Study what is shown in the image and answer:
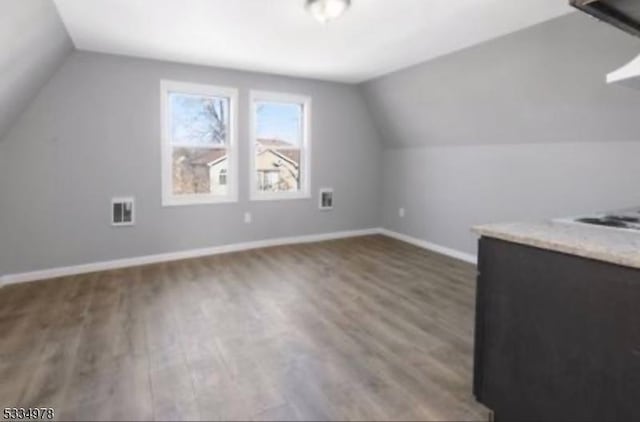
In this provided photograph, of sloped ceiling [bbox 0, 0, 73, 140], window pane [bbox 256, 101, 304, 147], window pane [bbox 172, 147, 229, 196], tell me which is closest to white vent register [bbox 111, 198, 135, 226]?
window pane [bbox 172, 147, 229, 196]

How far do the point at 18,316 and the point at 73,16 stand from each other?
233 centimetres

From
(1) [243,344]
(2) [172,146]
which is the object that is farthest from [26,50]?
(1) [243,344]

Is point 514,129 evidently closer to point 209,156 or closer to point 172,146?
point 209,156

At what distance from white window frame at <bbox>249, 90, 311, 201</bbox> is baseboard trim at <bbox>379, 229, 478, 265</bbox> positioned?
1.42 m

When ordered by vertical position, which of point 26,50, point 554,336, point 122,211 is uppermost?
point 26,50

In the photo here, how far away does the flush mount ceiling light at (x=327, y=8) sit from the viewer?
2.51 metres

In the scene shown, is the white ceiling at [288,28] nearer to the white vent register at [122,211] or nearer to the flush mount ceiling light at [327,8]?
the flush mount ceiling light at [327,8]

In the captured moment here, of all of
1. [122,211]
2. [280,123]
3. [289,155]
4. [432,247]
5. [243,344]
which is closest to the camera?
[243,344]

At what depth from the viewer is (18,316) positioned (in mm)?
2773

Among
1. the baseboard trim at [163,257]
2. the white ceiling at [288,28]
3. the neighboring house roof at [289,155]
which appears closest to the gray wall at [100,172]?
the baseboard trim at [163,257]

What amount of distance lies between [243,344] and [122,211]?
8.12 ft

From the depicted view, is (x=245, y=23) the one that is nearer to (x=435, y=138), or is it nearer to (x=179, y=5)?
(x=179, y=5)

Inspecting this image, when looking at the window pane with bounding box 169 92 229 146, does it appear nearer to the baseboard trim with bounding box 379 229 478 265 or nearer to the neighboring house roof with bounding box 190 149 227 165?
the neighboring house roof with bounding box 190 149 227 165

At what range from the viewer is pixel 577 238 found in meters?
1.40
